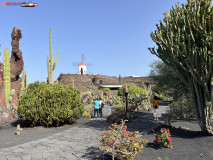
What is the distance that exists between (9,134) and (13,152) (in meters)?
3.30

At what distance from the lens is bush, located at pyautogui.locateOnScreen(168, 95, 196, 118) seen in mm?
12203

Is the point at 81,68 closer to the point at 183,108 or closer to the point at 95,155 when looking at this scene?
the point at 183,108

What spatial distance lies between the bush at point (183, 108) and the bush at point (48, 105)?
6610 mm

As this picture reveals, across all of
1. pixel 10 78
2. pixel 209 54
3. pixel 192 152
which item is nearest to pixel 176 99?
pixel 209 54

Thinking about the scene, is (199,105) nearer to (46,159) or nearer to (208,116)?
(208,116)

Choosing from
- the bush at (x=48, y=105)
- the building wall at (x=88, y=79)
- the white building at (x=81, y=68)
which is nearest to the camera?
the bush at (x=48, y=105)

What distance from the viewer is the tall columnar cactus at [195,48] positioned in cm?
700

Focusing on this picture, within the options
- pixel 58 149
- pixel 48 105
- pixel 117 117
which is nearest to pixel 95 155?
pixel 58 149

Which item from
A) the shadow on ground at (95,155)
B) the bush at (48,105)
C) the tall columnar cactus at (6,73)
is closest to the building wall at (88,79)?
the tall columnar cactus at (6,73)

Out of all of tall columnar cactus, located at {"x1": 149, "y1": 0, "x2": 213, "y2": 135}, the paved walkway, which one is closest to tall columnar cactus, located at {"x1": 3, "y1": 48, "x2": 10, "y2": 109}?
the paved walkway

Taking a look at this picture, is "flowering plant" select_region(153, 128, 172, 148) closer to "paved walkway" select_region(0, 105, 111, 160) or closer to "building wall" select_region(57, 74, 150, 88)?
"paved walkway" select_region(0, 105, 111, 160)

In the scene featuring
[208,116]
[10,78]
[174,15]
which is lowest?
[208,116]

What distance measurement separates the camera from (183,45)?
7211mm

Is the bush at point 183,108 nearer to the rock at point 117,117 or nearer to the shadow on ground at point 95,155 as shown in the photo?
the rock at point 117,117
